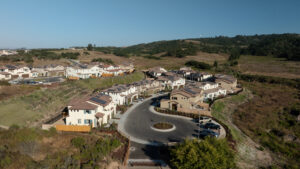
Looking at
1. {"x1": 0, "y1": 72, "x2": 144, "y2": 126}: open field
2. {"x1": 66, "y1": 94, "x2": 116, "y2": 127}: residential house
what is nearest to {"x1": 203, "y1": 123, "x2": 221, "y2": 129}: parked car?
{"x1": 66, "y1": 94, "x2": 116, "y2": 127}: residential house

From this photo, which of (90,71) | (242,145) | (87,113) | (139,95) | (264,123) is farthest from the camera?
(90,71)

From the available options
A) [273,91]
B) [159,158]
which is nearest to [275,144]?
[159,158]

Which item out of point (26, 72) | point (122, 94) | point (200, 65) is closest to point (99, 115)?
point (122, 94)

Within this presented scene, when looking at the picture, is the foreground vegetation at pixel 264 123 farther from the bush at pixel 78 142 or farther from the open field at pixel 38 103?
the open field at pixel 38 103

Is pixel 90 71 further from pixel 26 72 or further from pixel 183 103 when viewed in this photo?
pixel 183 103

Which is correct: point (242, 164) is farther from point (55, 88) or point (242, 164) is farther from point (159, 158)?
point (55, 88)

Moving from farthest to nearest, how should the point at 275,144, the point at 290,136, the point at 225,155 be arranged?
the point at 290,136
the point at 275,144
the point at 225,155
